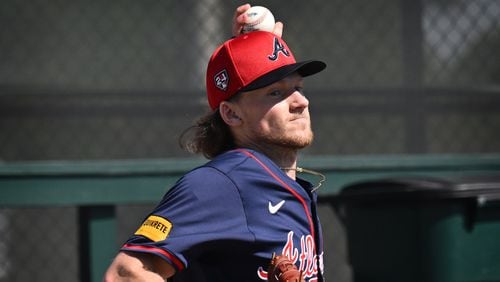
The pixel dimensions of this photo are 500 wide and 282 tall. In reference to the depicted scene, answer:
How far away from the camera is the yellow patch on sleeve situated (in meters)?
2.28

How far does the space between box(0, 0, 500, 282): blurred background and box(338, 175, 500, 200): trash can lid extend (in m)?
1.04

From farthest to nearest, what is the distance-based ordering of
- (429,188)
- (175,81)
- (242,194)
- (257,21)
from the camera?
(175,81) < (429,188) < (257,21) < (242,194)

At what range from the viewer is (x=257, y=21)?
109 inches

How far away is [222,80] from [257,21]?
25 centimetres

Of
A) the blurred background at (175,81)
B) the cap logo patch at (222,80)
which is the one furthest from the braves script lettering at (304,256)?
the blurred background at (175,81)

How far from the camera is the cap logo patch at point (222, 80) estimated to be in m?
2.66

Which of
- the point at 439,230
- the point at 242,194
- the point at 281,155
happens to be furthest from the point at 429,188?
the point at 242,194

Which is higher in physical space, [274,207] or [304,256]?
[274,207]

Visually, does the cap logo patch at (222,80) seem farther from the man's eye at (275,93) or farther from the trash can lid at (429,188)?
the trash can lid at (429,188)

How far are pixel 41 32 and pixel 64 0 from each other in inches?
9.4

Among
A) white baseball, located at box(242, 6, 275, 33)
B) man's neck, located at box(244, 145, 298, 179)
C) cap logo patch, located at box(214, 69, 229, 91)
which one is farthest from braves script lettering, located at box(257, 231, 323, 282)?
white baseball, located at box(242, 6, 275, 33)

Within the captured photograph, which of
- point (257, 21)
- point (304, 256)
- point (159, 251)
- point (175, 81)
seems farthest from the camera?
point (175, 81)

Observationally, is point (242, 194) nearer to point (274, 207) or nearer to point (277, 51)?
point (274, 207)

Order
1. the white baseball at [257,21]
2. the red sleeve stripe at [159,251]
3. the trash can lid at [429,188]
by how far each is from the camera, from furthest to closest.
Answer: the trash can lid at [429,188], the white baseball at [257,21], the red sleeve stripe at [159,251]
